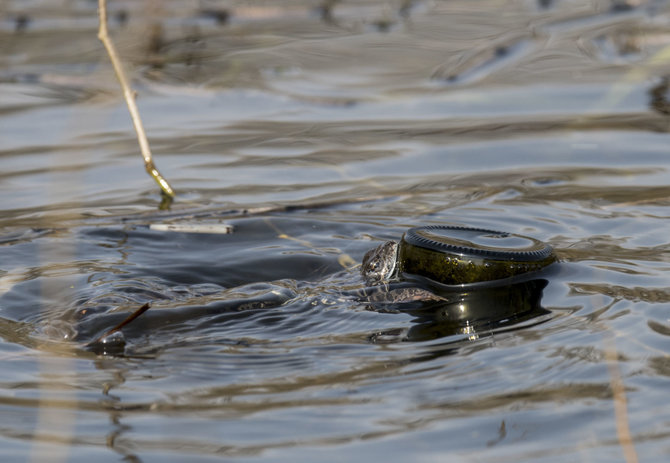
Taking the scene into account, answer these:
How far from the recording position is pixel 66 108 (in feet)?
22.7

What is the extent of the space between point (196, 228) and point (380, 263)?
108 cm

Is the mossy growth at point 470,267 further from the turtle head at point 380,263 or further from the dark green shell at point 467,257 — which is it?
the turtle head at point 380,263

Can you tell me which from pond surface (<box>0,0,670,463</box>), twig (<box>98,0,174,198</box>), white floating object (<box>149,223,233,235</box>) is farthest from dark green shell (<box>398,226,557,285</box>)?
twig (<box>98,0,174,198</box>)

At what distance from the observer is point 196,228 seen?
4.43 meters

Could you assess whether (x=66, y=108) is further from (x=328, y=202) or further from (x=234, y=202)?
(x=328, y=202)

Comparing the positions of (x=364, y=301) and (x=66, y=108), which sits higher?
(x=66, y=108)

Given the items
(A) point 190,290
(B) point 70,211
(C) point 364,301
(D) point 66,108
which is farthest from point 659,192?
(D) point 66,108

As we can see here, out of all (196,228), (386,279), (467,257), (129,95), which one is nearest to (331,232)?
(196,228)

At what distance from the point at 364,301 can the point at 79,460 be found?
4.82 ft

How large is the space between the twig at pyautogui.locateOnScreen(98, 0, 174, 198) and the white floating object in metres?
0.50

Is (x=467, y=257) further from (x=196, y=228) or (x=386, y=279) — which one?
(x=196, y=228)

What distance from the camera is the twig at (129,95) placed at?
4374 millimetres

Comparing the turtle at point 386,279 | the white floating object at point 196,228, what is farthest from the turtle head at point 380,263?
the white floating object at point 196,228

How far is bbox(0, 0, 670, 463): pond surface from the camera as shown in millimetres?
2473
